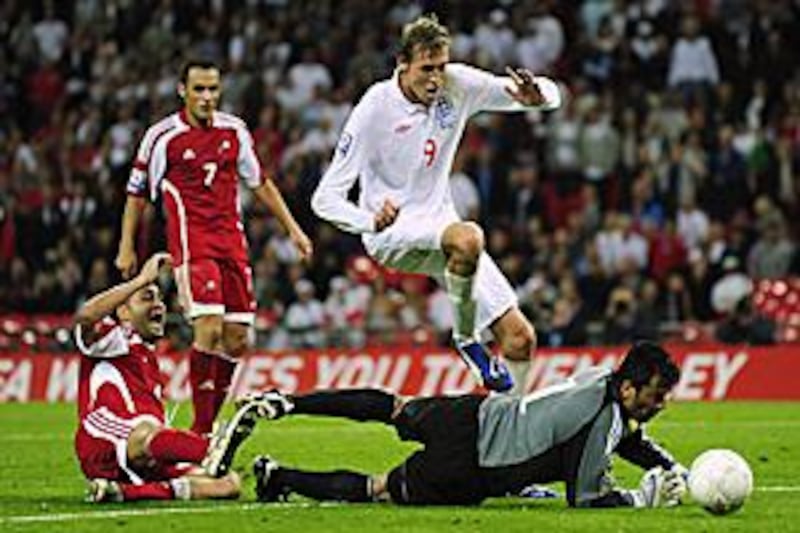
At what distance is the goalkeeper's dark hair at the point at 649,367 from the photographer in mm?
10203

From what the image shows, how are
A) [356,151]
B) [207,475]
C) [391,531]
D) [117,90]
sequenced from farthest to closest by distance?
[117,90]
[356,151]
[207,475]
[391,531]

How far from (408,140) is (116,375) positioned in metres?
2.59

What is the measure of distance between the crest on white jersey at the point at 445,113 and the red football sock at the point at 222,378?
7.24 feet

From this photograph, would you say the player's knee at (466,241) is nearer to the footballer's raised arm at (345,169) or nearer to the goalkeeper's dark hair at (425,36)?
the footballer's raised arm at (345,169)

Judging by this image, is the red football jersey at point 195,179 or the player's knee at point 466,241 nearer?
the player's knee at point 466,241

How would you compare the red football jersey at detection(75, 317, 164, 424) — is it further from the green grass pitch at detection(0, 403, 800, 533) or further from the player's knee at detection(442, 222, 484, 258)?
the player's knee at detection(442, 222, 484, 258)

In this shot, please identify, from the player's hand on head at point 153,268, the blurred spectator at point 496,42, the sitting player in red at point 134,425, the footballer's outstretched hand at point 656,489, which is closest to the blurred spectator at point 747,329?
the blurred spectator at point 496,42

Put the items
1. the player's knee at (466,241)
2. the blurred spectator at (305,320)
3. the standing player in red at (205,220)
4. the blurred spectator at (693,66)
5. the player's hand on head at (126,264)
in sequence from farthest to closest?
the blurred spectator at (693,66) < the blurred spectator at (305,320) < the standing player in red at (205,220) < the player's hand on head at (126,264) < the player's knee at (466,241)

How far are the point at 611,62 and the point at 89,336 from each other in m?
16.3

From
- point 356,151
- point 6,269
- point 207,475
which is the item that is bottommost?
point 6,269

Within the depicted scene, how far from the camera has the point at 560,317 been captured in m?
23.6

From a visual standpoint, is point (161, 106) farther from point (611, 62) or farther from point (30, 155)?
point (611, 62)

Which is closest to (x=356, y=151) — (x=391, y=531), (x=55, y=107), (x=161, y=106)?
(x=391, y=531)

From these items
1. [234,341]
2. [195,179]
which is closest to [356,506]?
[234,341]
